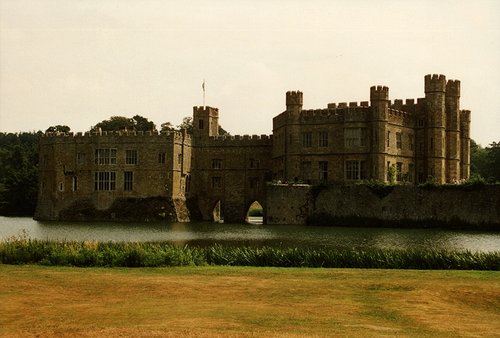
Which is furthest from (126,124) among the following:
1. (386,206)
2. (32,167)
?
(386,206)

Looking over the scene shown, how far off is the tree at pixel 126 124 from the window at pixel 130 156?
93.9 feet

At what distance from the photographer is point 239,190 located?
220 ft

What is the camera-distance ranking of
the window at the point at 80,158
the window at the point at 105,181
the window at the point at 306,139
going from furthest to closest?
the window at the point at 80,158 < the window at the point at 105,181 < the window at the point at 306,139

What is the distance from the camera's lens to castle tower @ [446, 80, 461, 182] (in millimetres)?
59969

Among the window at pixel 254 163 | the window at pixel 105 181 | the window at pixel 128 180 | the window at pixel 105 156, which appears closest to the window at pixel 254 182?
the window at pixel 254 163

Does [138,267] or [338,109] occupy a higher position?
[338,109]

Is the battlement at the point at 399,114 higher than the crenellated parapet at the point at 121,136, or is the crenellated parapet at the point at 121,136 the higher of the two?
the battlement at the point at 399,114

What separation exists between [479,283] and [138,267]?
10.0 m

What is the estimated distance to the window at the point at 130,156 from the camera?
6372cm

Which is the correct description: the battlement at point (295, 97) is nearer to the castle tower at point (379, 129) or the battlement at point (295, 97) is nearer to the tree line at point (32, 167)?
the castle tower at point (379, 129)

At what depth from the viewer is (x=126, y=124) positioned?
307 ft

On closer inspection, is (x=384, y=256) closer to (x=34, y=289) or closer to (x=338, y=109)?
(x=34, y=289)

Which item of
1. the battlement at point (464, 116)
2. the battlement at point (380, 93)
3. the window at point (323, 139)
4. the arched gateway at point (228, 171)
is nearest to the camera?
the battlement at point (380, 93)

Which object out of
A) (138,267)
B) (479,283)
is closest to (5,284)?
(138,267)
